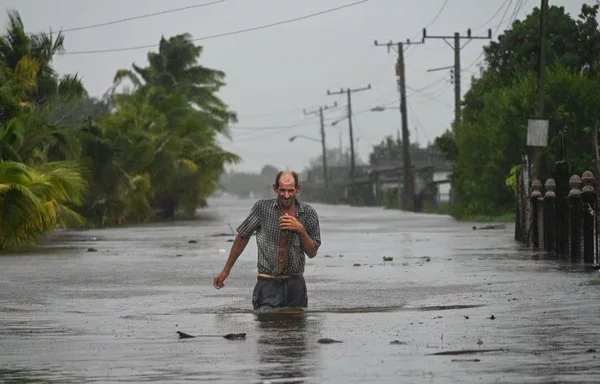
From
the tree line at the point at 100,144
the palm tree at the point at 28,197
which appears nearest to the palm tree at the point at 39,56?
the tree line at the point at 100,144

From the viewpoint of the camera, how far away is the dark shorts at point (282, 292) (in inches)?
539

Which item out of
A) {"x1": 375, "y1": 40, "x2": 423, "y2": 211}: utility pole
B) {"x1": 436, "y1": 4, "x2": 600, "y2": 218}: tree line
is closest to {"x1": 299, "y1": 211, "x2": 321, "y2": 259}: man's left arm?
{"x1": 436, "y1": 4, "x2": 600, "y2": 218}: tree line

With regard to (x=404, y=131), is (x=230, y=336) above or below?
below

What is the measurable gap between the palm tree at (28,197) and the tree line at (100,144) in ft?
0.07

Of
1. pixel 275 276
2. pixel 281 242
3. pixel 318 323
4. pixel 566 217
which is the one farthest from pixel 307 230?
pixel 566 217

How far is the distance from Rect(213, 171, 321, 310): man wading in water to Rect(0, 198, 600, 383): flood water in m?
0.31

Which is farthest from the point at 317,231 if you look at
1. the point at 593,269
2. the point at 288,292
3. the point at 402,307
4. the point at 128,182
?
the point at 128,182

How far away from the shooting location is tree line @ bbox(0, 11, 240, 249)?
30.6 meters

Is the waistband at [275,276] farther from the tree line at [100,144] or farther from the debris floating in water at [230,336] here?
the tree line at [100,144]

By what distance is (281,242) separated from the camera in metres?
13.4

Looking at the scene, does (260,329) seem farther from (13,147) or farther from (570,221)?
(13,147)

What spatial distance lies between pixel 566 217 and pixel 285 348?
527 inches

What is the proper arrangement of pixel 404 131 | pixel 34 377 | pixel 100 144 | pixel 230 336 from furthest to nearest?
pixel 404 131 → pixel 100 144 → pixel 230 336 → pixel 34 377

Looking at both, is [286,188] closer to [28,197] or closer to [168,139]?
[28,197]
